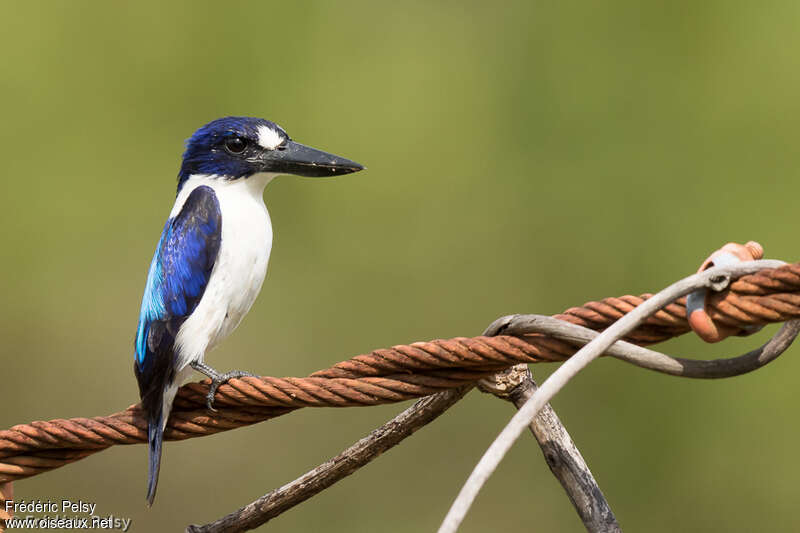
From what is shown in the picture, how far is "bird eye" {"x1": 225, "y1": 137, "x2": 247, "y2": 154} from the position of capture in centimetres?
344

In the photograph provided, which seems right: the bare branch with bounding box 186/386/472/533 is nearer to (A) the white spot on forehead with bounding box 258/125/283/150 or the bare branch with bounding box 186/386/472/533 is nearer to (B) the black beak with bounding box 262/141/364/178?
(B) the black beak with bounding box 262/141/364/178

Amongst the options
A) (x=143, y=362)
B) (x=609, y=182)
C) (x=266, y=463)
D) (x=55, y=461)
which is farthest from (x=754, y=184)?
(x=55, y=461)

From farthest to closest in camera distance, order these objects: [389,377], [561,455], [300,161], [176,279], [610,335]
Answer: [300,161] → [176,279] → [561,455] → [389,377] → [610,335]

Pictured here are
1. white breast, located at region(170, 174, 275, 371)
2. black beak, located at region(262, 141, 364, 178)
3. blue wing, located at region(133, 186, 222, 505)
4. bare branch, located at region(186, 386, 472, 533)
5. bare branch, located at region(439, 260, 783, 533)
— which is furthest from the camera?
black beak, located at region(262, 141, 364, 178)

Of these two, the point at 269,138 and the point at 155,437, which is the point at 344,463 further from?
the point at 269,138

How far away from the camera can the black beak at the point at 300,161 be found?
11.0ft

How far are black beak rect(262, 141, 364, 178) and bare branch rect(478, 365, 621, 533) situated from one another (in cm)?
110

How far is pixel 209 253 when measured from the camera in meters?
3.11

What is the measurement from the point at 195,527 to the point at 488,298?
363cm

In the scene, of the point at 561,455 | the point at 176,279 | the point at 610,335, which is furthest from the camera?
the point at 176,279

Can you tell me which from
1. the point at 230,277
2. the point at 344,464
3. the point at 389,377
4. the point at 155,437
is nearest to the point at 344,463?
the point at 344,464

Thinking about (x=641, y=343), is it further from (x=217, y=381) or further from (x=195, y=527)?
(x=195, y=527)

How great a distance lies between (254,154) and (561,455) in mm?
1453

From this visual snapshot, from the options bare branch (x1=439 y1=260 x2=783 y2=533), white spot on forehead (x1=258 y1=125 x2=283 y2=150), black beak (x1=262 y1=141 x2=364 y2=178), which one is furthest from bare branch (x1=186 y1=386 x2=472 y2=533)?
white spot on forehead (x1=258 y1=125 x2=283 y2=150)
